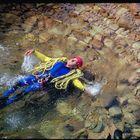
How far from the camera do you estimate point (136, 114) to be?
658 centimetres

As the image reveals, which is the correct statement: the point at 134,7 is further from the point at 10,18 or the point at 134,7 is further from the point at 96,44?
the point at 10,18

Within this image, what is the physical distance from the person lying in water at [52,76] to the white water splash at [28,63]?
0.40m

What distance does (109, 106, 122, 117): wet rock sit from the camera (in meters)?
6.55

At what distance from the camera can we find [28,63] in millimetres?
7168

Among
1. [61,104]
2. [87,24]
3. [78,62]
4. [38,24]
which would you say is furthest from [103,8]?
[61,104]

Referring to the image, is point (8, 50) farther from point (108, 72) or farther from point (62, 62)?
point (108, 72)

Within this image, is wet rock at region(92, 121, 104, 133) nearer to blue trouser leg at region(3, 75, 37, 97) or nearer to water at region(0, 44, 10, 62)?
blue trouser leg at region(3, 75, 37, 97)

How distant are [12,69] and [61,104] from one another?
1.32m

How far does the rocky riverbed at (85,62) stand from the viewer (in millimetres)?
6215

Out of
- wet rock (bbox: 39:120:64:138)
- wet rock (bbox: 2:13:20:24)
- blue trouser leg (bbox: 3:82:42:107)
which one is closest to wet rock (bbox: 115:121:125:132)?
wet rock (bbox: 39:120:64:138)

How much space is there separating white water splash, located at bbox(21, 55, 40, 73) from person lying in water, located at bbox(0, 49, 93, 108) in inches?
15.8

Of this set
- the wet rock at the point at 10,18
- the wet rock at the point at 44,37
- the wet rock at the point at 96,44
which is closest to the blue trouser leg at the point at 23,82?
the wet rock at the point at 44,37

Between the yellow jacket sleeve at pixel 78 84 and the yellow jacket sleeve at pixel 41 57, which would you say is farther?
the yellow jacket sleeve at pixel 41 57

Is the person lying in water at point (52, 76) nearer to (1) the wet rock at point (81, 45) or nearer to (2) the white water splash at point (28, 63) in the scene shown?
(2) the white water splash at point (28, 63)
